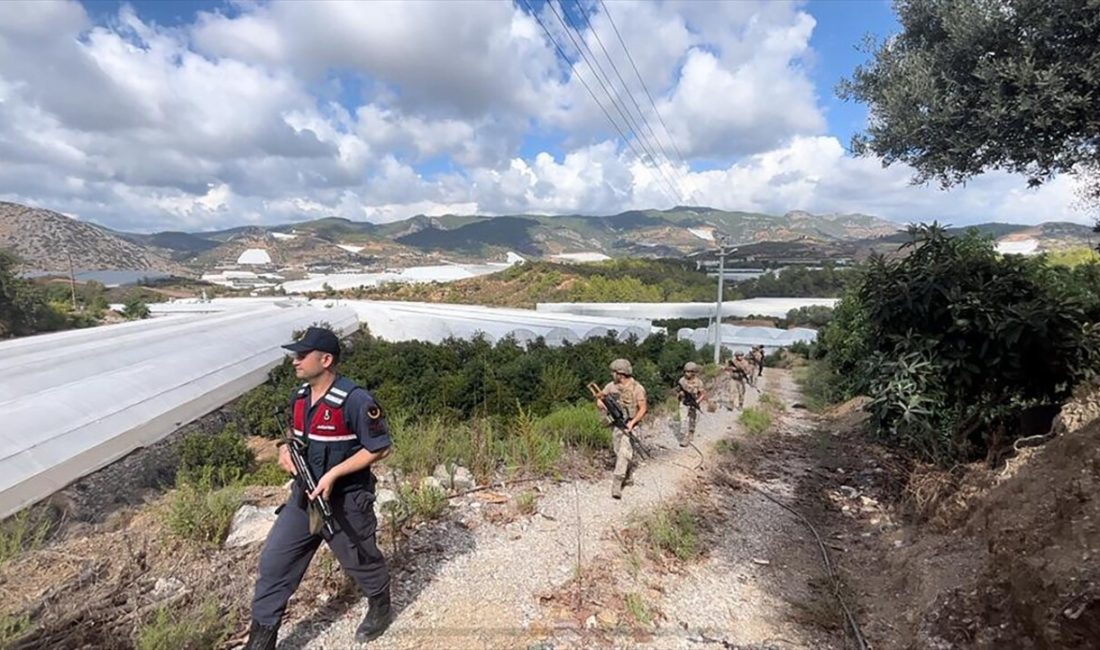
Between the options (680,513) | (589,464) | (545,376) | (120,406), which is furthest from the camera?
(545,376)

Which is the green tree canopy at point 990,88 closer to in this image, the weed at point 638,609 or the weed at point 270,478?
the weed at point 638,609

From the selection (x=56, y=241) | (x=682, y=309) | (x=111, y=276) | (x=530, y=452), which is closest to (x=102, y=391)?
(x=530, y=452)

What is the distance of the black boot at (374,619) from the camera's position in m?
3.19

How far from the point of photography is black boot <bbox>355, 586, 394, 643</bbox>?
3.19 meters

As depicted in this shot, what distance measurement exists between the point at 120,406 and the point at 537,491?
7.89 meters

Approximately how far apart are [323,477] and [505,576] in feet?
6.27

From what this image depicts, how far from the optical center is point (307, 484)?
286 centimetres

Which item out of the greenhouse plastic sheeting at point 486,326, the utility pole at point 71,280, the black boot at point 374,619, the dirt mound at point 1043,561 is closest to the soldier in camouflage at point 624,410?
the dirt mound at point 1043,561

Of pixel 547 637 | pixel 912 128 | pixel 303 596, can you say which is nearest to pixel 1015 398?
pixel 912 128

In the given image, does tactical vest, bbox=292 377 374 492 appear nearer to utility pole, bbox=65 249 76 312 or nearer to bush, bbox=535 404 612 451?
bush, bbox=535 404 612 451

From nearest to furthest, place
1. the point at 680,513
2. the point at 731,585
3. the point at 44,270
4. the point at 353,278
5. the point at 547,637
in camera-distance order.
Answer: the point at 547,637 → the point at 731,585 → the point at 680,513 → the point at 44,270 → the point at 353,278

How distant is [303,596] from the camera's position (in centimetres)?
361

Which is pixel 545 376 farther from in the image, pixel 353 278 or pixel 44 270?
pixel 44 270

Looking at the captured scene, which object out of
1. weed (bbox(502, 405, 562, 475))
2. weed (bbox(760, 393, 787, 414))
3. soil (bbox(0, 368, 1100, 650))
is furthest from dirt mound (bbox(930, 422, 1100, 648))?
weed (bbox(760, 393, 787, 414))
